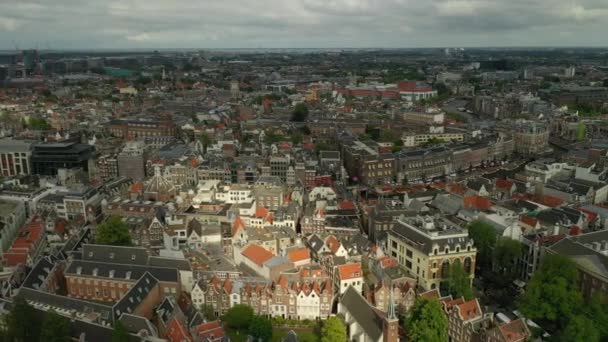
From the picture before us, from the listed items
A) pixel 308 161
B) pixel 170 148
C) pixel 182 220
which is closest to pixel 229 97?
pixel 170 148

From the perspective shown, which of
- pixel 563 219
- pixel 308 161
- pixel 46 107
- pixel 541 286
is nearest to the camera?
pixel 541 286

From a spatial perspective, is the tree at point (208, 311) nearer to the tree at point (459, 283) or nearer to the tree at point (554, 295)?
the tree at point (459, 283)

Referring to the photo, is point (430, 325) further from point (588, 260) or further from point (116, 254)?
point (116, 254)

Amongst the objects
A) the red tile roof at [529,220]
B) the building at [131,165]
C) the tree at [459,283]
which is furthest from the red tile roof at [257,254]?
the building at [131,165]

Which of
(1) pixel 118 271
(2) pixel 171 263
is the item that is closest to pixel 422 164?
(2) pixel 171 263

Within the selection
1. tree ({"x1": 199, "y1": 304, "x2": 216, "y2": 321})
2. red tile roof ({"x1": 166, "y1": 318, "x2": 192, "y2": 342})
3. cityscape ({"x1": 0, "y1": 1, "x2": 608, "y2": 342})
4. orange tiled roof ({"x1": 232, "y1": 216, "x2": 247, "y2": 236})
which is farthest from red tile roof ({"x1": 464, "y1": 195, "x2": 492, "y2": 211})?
red tile roof ({"x1": 166, "y1": 318, "x2": 192, "y2": 342})

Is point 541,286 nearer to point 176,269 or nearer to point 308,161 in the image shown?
point 176,269
